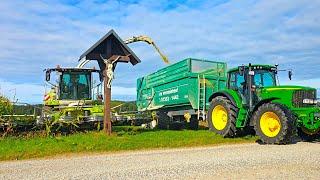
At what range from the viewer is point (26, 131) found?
1555 cm

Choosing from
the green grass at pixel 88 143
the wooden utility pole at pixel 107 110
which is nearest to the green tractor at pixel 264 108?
the green grass at pixel 88 143

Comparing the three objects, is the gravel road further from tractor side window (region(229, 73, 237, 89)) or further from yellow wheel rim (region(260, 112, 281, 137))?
tractor side window (region(229, 73, 237, 89))

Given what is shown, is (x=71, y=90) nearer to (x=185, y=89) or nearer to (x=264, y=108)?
(x=185, y=89)

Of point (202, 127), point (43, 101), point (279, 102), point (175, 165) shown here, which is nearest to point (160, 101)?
point (202, 127)

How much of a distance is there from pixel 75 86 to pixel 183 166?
1244 centimetres

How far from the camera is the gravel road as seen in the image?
766cm

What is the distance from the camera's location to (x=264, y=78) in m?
15.2

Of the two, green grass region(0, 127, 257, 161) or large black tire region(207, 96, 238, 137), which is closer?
green grass region(0, 127, 257, 161)

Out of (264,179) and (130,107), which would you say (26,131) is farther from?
(264,179)

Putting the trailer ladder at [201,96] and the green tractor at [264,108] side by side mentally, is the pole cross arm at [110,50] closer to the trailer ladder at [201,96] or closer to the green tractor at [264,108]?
the trailer ladder at [201,96]

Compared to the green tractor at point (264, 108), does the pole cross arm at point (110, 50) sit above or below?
above

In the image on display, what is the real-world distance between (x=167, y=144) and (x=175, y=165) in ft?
14.9

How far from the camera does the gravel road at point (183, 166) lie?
25.1 feet

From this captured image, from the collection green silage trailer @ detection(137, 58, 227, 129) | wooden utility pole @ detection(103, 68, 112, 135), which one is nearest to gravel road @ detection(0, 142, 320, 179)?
wooden utility pole @ detection(103, 68, 112, 135)
